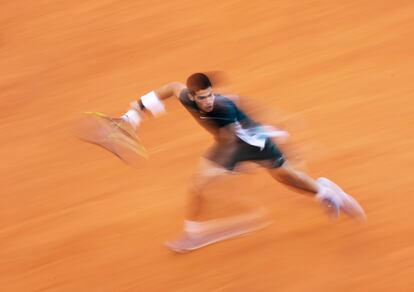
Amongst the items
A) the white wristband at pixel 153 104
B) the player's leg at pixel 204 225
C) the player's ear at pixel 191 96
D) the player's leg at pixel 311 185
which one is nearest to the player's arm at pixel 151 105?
the white wristband at pixel 153 104

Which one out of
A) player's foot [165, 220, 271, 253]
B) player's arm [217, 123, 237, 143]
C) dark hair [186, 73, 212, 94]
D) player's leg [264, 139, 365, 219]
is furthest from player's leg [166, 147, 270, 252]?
dark hair [186, 73, 212, 94]

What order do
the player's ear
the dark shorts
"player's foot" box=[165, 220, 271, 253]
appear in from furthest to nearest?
"player's foot" box=[165, 220, 271, 253] → the dark shorts → the player's ear

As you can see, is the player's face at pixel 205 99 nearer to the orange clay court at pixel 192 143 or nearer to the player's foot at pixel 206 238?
the player's foot at pixel 206 238

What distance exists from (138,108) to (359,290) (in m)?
2.24

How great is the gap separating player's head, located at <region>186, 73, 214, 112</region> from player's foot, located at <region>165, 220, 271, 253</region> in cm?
131

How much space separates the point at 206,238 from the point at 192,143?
1415 mm

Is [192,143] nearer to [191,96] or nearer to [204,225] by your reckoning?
[204,225]

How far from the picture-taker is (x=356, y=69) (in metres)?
7.36

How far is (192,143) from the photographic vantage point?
6.75m

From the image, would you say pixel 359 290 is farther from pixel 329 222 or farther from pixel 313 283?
pixel 329 222

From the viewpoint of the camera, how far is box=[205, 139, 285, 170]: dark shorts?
4961 millimetres

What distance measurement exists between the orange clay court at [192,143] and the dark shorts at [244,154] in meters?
0.86

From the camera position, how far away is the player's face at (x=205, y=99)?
4.70 metres

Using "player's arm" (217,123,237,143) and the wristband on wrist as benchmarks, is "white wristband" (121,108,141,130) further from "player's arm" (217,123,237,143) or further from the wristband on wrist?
"player's arm" (217,123,237,143)
